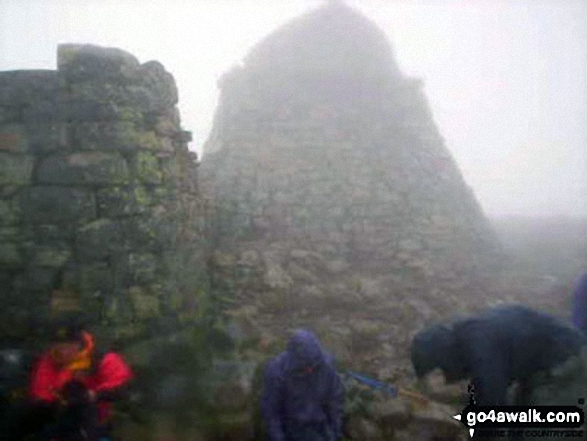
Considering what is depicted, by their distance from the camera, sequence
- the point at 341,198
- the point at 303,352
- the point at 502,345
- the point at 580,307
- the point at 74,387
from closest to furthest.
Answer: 1. the point at 502,345
2. the point at 74,387
3. the point at 303,352
4. the point at 580,307
5. the point at 341,198

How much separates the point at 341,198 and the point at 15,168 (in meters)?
6.88

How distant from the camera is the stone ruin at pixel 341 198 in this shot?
27.7 feet

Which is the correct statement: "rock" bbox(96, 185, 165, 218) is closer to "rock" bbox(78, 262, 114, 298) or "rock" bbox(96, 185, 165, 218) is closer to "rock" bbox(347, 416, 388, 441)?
"rock" bbox(78, 262, 114, 298)

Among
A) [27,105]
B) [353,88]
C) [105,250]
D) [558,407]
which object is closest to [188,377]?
[105,250]

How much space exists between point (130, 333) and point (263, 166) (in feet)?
21.3

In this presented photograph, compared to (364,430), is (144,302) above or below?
above

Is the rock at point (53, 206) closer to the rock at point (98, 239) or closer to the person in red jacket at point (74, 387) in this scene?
the rock at point (98, 239)

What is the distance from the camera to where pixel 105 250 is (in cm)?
552

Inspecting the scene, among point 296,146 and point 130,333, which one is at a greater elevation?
point 296,146

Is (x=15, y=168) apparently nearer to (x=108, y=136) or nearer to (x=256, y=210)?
(x=108, y=136)

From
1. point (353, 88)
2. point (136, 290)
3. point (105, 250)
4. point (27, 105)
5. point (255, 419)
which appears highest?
point (353, 88)

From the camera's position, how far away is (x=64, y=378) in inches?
171

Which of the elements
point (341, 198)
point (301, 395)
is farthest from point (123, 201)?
point (341, 198)

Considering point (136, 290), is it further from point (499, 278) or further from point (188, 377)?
point (499, 278)
